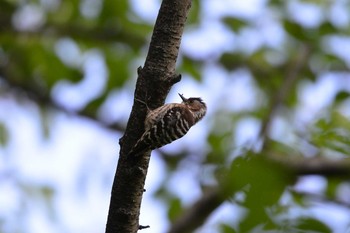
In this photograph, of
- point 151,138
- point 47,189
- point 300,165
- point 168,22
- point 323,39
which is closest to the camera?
point 168,22

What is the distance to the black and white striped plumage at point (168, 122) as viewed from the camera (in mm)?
2465

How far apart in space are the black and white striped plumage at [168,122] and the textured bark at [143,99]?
40mm

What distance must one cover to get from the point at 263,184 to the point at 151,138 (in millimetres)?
1233

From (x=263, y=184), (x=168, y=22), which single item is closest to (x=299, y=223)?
(x=263, y=184)

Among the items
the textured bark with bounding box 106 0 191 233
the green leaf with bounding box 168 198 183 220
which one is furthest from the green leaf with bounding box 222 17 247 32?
the textured bark with bounding box 106 0 191 233

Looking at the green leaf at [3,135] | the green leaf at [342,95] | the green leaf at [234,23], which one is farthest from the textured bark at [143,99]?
the green leaf at [3,135]

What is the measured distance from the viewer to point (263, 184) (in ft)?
4.98

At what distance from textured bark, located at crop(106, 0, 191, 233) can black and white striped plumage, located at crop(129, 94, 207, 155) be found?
4cm

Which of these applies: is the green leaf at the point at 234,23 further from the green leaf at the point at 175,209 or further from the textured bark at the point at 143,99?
the textured bark at the point at 143,99

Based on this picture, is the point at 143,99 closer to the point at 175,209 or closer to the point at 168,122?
the point at 168,122

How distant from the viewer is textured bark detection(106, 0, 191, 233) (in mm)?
2381

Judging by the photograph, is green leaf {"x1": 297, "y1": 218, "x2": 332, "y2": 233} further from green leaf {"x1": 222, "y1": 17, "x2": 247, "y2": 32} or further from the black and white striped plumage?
green leaf {"x1": 222, "y1": 17, "x2": 247, "y2": 32}

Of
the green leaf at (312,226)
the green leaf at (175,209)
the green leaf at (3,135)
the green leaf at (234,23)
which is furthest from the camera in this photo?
the green leaf at (3,135)

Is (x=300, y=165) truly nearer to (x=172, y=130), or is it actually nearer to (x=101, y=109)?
(x=172, y=130)
